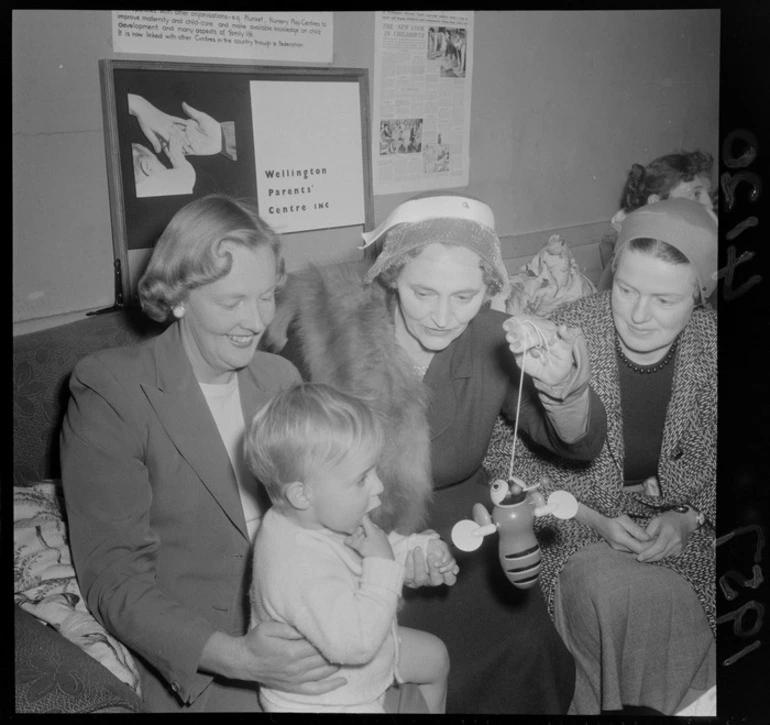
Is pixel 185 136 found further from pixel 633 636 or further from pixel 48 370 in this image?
pixel 633 636

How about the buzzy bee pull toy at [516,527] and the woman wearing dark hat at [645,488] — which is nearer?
the buzzy bee pull toy at [516,527]

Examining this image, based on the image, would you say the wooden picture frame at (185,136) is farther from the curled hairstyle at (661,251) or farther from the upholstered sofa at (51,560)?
the curled hairstyle at (661,251)

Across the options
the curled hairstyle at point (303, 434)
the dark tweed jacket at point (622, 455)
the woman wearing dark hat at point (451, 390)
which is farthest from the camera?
the dark tweed jacket at point (622, 455)

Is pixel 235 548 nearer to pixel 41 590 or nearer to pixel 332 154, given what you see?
pixel 41 590

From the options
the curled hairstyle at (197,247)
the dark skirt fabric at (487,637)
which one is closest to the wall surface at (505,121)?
the curled hairstyle at (197,247)

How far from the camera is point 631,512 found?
1.28m

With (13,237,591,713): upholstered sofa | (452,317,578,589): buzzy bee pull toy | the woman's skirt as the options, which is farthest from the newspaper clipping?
the woman's skirt

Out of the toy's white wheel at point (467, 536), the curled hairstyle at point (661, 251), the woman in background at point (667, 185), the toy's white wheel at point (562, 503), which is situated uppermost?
the woman in background at point (667, 185)

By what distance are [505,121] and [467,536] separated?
750 mm

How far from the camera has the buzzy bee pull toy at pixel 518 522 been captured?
1048 millimetres

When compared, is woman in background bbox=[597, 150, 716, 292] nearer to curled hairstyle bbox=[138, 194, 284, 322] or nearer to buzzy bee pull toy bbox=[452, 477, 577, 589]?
buzzy bee pull toy bbox=[452, 477, 577, 589]

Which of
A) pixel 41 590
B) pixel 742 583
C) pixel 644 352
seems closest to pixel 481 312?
pixel 644 352

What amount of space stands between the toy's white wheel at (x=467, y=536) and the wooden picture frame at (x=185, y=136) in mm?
556

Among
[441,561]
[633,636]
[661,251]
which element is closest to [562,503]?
[441,561]
